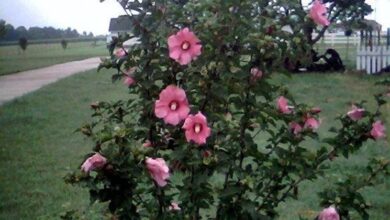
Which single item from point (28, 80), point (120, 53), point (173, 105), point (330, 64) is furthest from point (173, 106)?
point (330, 64)

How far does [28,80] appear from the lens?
48.6ft

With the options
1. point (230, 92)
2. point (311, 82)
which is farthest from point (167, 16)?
point (311, 82)

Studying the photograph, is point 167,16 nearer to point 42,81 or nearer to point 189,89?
point 189,89

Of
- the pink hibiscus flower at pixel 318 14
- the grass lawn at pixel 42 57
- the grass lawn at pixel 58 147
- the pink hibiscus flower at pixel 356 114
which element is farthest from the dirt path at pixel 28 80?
the pink hibiscus flower at pixel 318 14

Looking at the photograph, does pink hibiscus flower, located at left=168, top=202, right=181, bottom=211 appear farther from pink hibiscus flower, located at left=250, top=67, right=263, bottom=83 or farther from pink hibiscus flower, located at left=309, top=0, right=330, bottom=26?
pink hibiscus flower, located at left=309, top=0, right=330, bottom=26

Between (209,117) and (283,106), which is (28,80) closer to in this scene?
(283,106)

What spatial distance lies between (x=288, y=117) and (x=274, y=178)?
195 mm

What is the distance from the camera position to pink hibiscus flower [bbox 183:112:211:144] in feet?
5.26

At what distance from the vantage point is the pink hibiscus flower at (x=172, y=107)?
1.66 meters

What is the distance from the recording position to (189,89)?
5.85ft

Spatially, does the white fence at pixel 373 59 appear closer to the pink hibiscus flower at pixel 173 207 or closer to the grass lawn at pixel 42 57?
the grass lawn at pixel 42 57

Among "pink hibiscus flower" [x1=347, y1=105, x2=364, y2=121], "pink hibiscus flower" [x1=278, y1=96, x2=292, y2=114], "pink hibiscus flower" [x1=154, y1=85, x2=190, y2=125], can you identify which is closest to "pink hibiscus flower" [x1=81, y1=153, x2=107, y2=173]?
"pink hibiscus flower" [x1=154, y1=85, x2=190, y2=125]

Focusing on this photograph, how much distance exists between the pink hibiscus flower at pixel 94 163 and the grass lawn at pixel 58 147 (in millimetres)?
447

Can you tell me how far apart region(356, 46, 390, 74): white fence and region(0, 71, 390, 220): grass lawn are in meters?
2.55
